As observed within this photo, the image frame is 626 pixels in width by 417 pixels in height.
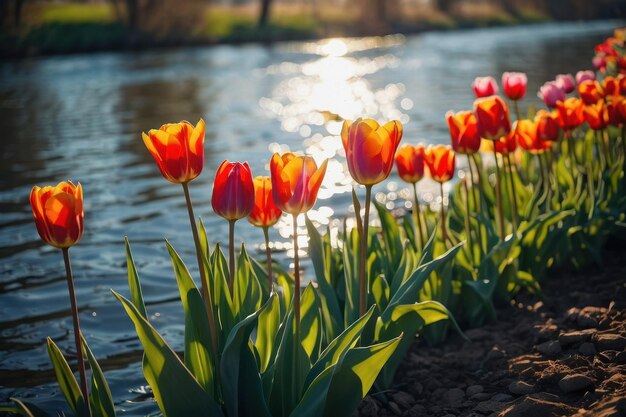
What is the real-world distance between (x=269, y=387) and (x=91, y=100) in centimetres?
1277

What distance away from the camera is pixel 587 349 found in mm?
2643

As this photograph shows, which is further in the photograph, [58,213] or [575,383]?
[575,383]

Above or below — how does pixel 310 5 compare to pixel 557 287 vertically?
above

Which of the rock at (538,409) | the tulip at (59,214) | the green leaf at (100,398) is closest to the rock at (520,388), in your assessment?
the rock at (538,409)

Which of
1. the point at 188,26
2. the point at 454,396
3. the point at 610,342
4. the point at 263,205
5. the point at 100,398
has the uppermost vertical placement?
the point at 188,26

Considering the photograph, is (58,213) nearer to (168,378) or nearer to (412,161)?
(168,378)

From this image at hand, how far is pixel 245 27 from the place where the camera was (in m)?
30.9

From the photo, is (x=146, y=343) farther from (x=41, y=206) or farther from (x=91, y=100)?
(x=91, y=100)

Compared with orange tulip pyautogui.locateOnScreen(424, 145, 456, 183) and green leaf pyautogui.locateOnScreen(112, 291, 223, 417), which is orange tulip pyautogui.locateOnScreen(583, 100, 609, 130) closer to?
orange tulip pyautogui.locateOnScreen(424, 145, 456, 183)

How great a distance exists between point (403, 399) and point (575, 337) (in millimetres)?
644

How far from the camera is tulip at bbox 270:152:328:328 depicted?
6.79 ft

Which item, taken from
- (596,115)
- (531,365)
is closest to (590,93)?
(596,115)

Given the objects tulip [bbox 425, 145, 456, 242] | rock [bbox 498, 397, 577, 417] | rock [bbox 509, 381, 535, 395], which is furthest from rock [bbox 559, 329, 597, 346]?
tulip [bbox 425, 145, 456, 242]

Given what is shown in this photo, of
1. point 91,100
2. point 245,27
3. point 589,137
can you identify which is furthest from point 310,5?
point 589,137
